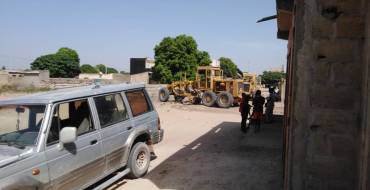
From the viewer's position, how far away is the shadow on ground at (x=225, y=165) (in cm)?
610

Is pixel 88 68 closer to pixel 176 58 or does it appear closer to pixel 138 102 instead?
pixel 176 58

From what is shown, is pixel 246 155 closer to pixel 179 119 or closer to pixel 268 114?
pixel 268 114

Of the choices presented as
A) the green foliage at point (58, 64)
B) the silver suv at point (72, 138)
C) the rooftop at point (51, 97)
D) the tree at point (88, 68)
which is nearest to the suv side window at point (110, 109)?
the silver suv at point (72, 138)

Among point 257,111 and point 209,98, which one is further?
point 209,98

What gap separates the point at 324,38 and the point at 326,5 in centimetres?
33

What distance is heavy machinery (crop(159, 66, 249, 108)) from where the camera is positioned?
21.1 meters

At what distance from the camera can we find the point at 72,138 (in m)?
4.29

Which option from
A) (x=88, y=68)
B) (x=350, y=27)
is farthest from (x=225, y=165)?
(x=88, y=68)

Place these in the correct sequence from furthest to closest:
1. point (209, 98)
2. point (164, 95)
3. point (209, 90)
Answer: point (164, 95) < point (209, 90) < point (209, 98)

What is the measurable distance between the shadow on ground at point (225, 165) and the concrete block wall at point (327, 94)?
2341mm

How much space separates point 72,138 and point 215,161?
13.6ft

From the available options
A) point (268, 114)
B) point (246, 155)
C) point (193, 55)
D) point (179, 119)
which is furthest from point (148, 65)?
point (246, 155)

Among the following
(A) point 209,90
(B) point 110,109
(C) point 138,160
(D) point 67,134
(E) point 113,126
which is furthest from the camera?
(A) point 209,90

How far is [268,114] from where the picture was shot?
12805 mm
